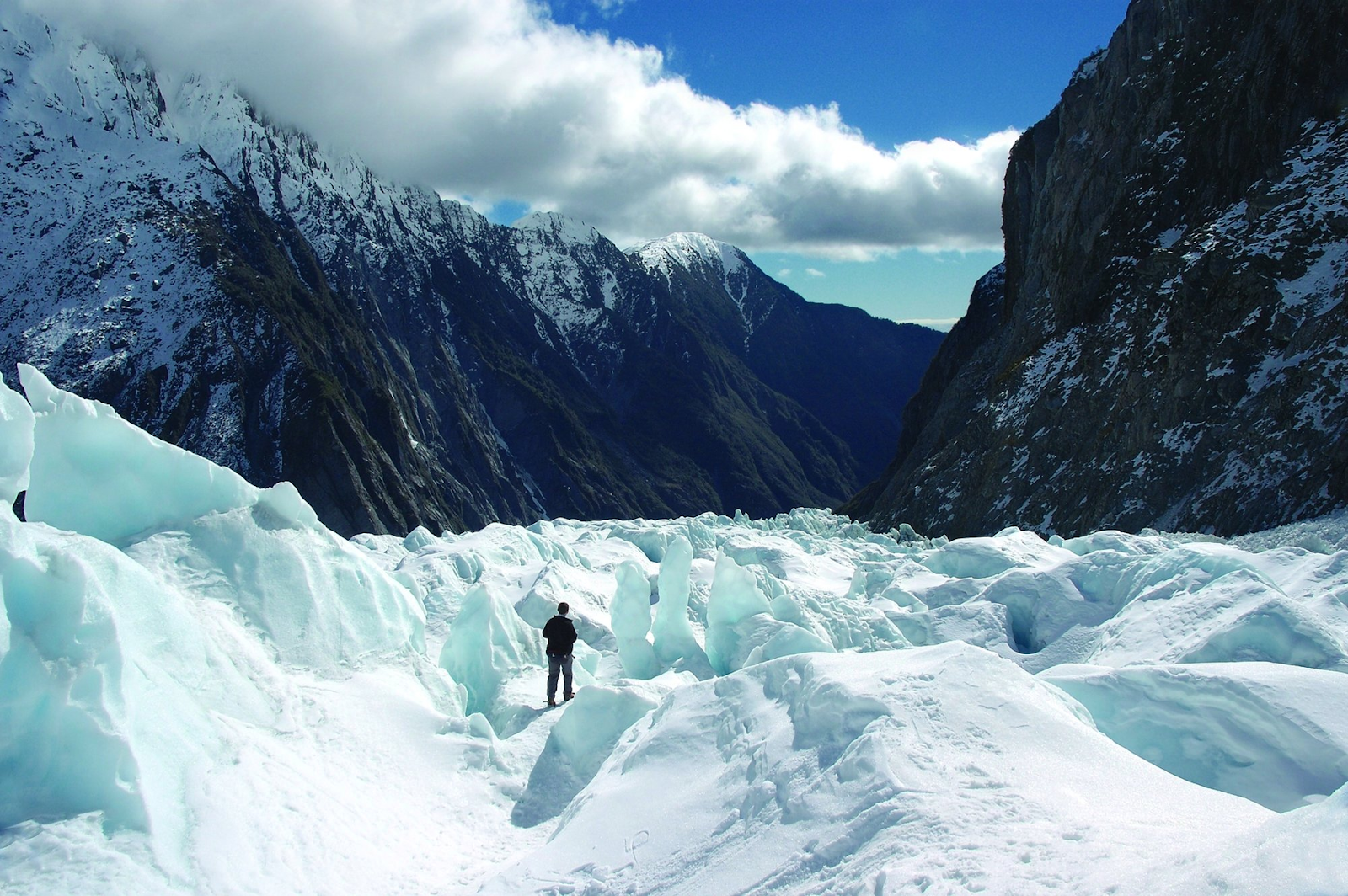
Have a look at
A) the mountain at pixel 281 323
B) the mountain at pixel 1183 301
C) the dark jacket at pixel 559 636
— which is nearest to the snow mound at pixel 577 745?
the dark jacket at pixel 559 636

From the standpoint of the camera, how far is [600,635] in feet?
54.9

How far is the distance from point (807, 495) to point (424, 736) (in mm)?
169342

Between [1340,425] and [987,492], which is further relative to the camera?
[987,492]

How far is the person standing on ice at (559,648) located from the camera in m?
10.7

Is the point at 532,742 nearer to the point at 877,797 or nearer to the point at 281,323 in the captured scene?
the point at 877,797

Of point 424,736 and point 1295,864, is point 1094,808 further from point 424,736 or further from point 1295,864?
point 424,736

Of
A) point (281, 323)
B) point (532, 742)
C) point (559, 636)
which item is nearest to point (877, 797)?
point (532, 742)

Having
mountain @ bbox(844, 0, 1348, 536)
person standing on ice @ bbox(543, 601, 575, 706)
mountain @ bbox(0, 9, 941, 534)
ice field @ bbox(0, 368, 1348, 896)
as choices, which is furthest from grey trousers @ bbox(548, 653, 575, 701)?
mountain @ bbox(0, 9, 941, 534)

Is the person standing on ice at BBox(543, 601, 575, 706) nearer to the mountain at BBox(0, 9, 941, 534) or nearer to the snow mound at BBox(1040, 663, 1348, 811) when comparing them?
the snow mound at BBox(1040, 663, 1348, 811)

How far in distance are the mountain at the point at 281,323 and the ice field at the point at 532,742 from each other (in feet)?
261

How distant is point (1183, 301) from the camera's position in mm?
35094

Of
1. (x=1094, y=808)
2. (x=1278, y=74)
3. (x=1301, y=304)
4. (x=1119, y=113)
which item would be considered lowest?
(x=1094, y=808)

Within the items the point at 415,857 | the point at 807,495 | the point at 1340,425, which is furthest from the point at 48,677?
the point at 807,495

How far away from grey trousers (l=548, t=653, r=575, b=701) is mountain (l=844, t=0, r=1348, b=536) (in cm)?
2579
